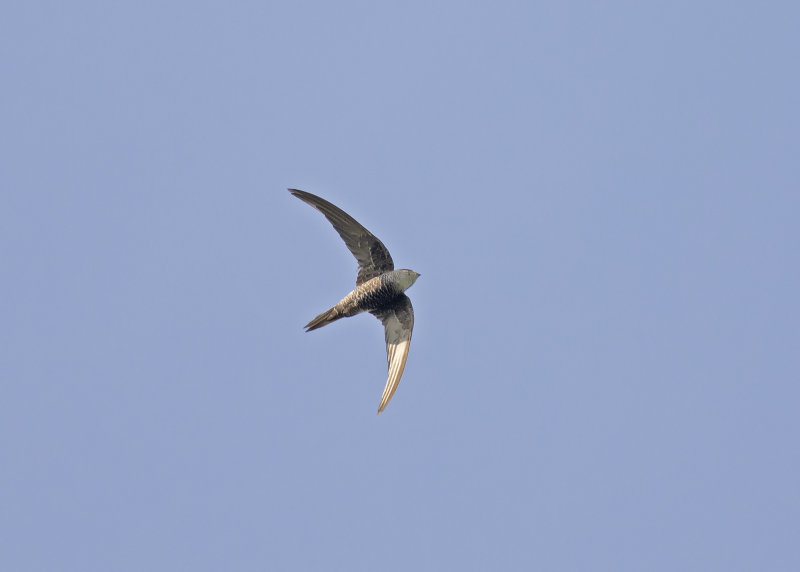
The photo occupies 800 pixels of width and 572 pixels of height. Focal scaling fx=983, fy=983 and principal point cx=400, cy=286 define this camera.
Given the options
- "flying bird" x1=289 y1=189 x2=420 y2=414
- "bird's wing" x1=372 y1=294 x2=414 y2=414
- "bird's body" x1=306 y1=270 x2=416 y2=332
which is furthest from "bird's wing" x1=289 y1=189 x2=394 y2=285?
"bird's wing" x1=372 y1=294 x2=414 y2=414

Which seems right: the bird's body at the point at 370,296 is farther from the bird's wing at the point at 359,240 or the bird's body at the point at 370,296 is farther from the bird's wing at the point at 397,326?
the bird's wing at the point at 359,240

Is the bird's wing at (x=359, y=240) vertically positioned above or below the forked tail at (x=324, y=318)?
above

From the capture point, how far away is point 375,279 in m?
20.2

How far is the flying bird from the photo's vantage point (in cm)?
2009

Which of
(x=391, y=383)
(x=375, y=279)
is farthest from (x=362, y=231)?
(x=391, y=383)

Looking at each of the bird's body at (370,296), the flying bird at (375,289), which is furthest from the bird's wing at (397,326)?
the bird's body at (370,296)

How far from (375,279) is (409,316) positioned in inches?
42.3

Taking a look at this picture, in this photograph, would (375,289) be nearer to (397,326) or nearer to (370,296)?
(370,296)

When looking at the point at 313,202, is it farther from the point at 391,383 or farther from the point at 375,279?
the point at 391,383

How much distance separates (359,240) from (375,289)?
1109 millimetres

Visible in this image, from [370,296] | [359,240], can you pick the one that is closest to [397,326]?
[370,296]

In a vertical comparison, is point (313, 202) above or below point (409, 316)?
above

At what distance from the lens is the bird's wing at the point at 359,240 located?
66.0 feet

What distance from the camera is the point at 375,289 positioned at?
20062mm
